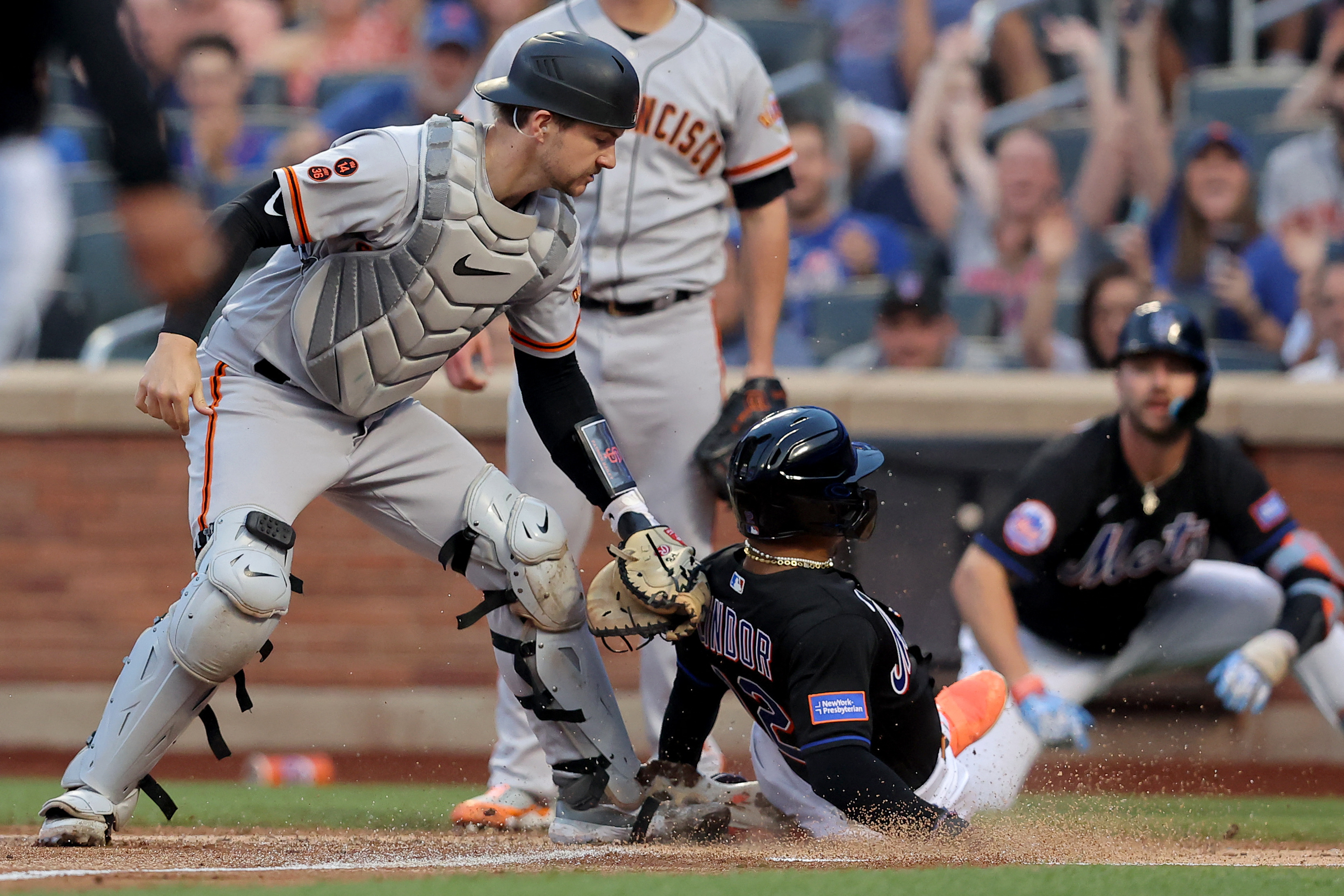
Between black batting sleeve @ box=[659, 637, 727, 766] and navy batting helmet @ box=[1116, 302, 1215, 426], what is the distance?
2086 millimetres

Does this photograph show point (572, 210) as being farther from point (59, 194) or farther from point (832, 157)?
point (59, 194)

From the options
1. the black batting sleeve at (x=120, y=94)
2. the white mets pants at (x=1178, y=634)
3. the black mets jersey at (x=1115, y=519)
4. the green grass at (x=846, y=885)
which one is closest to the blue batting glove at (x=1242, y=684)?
the black mets jersey at (x=1115, y=519)

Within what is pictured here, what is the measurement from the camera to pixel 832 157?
7988 millimetres

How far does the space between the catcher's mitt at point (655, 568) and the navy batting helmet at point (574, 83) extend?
0.85 m

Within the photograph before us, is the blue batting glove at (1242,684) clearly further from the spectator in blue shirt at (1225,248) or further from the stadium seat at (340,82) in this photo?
the stadium seat at (340,82)

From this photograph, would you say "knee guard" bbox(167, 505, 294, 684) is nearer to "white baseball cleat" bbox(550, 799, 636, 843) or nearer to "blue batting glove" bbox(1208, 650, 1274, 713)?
"white baseball cleat" bbox(550, 799, 636, 843)

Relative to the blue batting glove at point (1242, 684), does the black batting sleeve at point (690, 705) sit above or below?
above

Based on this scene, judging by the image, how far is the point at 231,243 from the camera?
9.68ft

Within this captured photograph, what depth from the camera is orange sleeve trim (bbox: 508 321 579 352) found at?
3498 millimetres

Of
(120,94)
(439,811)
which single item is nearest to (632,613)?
(439,811)

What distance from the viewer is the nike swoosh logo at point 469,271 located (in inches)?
126

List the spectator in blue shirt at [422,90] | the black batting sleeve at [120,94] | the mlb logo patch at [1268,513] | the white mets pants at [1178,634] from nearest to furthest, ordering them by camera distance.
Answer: the black batting sleeve at [120,94], the mlb logo patch at [1268,513], the white mets pants at [1178,634], the spectator in blue shirt at [422,90]

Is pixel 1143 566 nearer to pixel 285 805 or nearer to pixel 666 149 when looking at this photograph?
pixel 666 149

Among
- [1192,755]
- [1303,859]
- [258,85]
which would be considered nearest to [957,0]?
[258,85]
